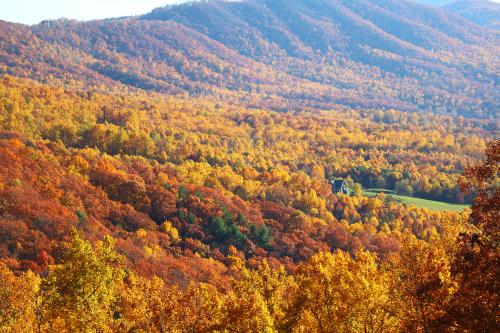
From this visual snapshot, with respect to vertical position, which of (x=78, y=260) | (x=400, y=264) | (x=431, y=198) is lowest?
(x=431, y=198)

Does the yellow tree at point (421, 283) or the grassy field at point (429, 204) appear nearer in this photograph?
the yellow tree at point (421, 283)

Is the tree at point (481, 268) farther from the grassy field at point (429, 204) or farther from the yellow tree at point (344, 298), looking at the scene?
the grassy field at point (429, 204)

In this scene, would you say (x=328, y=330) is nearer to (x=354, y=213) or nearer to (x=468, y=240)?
(x=468, y=240)

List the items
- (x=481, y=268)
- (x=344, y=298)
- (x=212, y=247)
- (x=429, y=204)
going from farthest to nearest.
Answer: (x=429, y=204) → (x=212, y=247) → (x=344, y=298) → (x=481, y=268)

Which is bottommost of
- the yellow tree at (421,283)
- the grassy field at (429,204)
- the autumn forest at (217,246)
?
the grassy field at (429,204)

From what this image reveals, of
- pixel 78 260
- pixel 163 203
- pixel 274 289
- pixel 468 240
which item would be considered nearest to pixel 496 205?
pixel 468 240

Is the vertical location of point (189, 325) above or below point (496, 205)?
below

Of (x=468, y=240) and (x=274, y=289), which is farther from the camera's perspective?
(x=274, y=289)

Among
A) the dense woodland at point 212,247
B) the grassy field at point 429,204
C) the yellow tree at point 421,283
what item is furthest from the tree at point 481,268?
the grassy field at point 429,204

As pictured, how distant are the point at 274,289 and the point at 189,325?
12642 millimetres

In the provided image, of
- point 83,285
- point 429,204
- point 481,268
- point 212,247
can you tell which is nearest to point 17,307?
point 83,285

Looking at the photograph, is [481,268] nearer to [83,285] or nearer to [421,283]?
[421,283]

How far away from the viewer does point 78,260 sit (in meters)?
28.2

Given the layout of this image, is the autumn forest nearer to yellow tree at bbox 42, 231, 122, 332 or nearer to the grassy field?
yellow tree at bbox 42, 231, 122, 332
